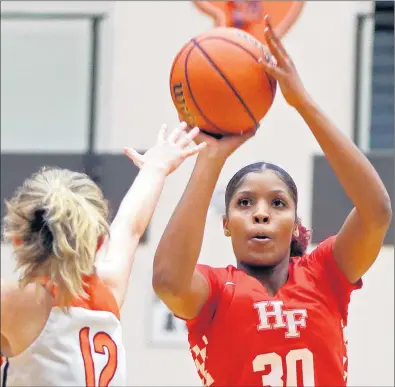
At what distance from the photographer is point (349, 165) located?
9.43 ft

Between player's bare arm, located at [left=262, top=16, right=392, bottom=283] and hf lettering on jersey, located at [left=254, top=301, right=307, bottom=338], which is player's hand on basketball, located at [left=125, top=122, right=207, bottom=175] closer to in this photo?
player's bare arm, located at [left=262, top=16, right=392, bottom=283]

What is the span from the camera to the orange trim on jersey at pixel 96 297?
2.72 meters

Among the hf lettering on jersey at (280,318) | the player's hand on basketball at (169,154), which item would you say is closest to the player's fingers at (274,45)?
the player's hand on basketball at (169,154)

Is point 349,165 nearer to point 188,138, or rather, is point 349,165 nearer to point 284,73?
point 284,73

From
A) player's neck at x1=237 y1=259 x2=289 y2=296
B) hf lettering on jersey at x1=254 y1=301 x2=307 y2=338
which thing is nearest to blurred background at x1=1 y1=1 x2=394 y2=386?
player's neck at x1=237 y1=259 x2=289 y2=296

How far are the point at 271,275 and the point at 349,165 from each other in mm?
451

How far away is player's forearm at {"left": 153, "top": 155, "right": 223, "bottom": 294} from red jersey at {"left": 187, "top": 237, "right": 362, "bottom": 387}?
200 millimetres

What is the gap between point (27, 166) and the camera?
7.20 metres

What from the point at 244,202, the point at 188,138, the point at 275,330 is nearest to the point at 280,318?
the point at 275,330

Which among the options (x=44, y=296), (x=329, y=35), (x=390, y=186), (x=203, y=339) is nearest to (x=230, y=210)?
(x=203, y=339)

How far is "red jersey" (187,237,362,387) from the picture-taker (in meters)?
2.91

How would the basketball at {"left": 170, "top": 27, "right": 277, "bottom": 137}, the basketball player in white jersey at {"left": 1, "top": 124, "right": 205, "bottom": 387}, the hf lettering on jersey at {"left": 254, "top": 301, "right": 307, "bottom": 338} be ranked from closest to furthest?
1. the basketball player in white jersey at {"left": 1, "top": 124, "right": 205, "bottom": 387}
2. the hf lettering on jersey at {"left": 254, "top": 301, "right": 307, "bottom": 338}
3. the basketball at {"left": 170, "top": 27, "right": 277, "bottom": 137}

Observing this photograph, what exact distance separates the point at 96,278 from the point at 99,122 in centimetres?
478

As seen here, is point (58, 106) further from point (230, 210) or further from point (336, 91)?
point (230, 210)
